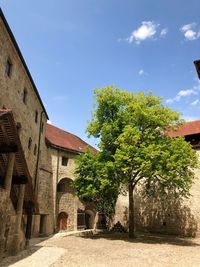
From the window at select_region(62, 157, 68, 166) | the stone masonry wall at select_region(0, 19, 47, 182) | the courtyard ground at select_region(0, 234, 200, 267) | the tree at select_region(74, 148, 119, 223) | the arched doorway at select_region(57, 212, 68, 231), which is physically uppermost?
the stone masonry wall at select_region(0, 19, 47, 182)

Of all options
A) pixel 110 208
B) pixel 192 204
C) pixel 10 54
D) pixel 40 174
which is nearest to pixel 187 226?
pixel 192 204

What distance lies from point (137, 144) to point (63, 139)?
39.3ft

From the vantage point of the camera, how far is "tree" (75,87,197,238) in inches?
659

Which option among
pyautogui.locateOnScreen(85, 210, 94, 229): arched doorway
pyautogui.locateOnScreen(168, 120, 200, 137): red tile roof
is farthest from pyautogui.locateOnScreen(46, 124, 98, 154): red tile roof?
pyautogui.locateOnScreen(168, 120, 200, 137): red tile roof

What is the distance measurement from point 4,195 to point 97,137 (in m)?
11.6

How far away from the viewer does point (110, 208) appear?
2670 cm

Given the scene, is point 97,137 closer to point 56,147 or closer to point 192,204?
point 56,147

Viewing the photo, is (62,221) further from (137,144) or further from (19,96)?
(19,96)

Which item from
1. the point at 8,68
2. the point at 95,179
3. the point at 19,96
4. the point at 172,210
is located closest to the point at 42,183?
the point at 95,179

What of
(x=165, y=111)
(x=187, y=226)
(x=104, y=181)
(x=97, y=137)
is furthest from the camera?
(x=187, y=226)

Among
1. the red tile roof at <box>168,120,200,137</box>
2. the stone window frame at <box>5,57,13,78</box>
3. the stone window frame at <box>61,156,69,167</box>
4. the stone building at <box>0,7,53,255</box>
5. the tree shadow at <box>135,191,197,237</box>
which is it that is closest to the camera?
the stone building at <box>0,7,53,255</box>

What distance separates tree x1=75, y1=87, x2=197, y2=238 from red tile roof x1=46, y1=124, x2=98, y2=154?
5282mm

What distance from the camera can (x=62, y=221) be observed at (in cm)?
2444

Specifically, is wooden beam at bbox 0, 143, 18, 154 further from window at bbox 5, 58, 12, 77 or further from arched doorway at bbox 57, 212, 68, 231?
arched doorway at bbox 57, 212, 68, 231
